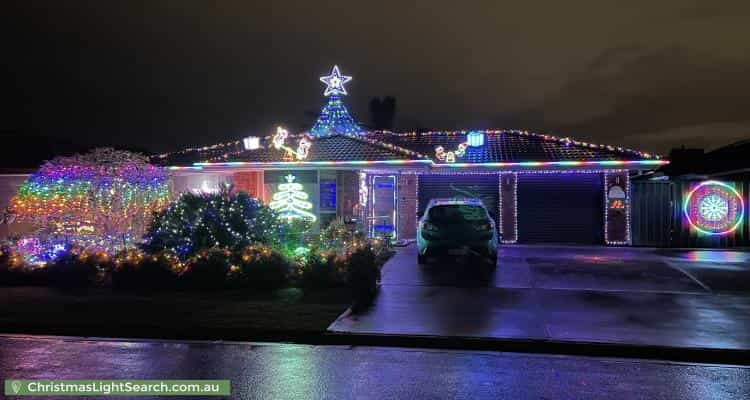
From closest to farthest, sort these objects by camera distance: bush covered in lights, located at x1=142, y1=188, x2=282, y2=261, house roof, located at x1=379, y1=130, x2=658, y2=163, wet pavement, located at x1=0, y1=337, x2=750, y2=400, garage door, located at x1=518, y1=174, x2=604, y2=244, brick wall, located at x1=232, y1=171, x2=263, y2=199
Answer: wet pavement, located at x1=0, y1=337, x2=750, y2=400, bush covered in lights, located at x1=142, y1=188, x2=282, y2=261, house roof, located at x1=379, y1=130, x2=658, y2=163, brick wall, located at x1=232, y1=171, x2=263, y2=199, garage door, located at x1=518, y1=174, x2=604, y2=244

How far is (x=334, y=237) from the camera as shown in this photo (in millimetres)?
13547

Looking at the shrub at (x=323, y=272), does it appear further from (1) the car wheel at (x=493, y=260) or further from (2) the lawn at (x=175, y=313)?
(1) the car wheel at (x=493, y=260)

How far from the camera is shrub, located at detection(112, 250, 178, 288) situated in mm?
11820

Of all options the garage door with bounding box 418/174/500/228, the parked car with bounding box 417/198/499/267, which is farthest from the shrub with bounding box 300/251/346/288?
the garage door with bounding box 418/174/500/228

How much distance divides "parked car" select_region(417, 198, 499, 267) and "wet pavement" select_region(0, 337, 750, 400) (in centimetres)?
585

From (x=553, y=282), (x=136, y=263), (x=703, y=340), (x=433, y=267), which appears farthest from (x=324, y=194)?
(x=703, y=340)

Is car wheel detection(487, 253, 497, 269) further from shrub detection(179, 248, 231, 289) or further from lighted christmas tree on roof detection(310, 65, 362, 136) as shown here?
lighted christmas tree on roof detection(310, 65, 362, 136)

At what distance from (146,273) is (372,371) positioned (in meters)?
7.03

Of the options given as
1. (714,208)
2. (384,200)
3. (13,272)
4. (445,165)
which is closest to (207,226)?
(13,272)

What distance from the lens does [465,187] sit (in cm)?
1967

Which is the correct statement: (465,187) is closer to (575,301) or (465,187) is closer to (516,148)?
(516,148)

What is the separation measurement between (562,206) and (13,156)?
38465 mm

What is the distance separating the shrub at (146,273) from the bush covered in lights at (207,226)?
0.45m

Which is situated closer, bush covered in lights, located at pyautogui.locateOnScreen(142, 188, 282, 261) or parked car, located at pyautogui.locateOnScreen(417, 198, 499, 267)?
bush covered in lights, located at pyautogui.locateOnScreen(142, 188, 282, 261)
